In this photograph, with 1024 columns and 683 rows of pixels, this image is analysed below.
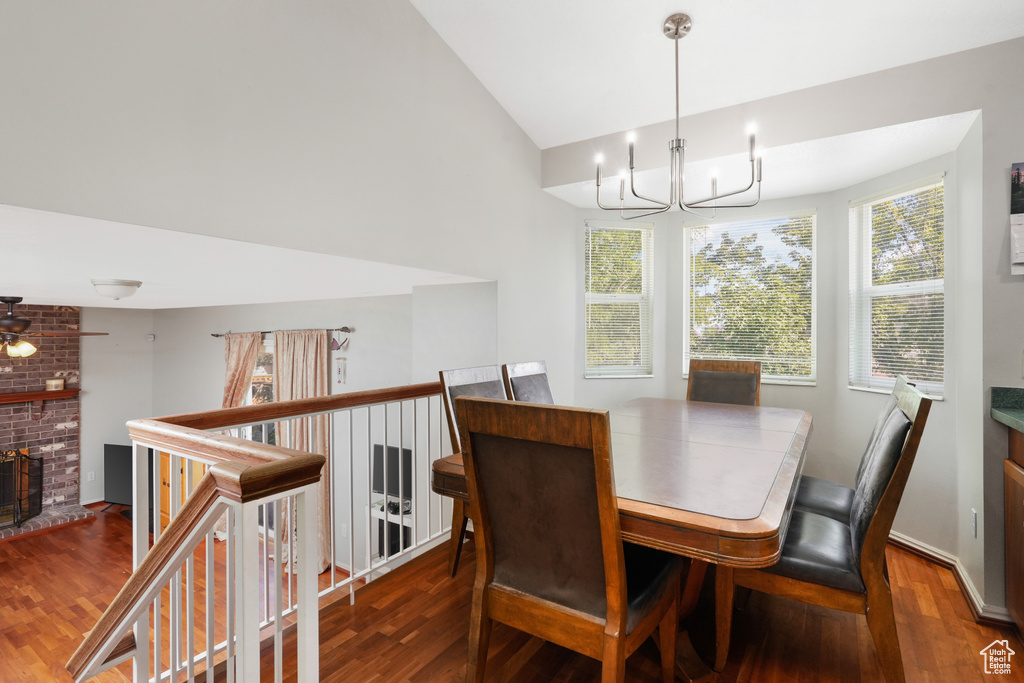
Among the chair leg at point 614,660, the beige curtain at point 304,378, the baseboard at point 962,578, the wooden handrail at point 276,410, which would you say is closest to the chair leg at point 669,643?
the chair leg at point 614,660

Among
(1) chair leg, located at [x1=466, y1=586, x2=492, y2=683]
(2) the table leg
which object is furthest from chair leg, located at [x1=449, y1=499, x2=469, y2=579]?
(2) the table leg

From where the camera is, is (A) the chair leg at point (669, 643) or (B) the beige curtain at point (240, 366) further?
(B) the beige curtain at point (240, 366)

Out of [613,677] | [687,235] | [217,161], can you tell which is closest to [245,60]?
[217,161]

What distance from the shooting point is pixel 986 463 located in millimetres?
2164

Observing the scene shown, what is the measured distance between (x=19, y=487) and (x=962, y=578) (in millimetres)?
8387

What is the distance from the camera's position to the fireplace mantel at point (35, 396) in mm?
5430

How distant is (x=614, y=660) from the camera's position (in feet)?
4.14

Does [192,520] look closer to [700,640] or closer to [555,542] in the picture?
[555,542]

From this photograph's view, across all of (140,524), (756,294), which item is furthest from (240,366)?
(756,294)

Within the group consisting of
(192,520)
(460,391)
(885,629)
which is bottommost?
(885,629)

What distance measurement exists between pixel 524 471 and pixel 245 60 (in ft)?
5.29

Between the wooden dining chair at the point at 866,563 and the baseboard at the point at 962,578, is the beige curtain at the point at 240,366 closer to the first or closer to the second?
the wooden dining chair at the point at 866,563
